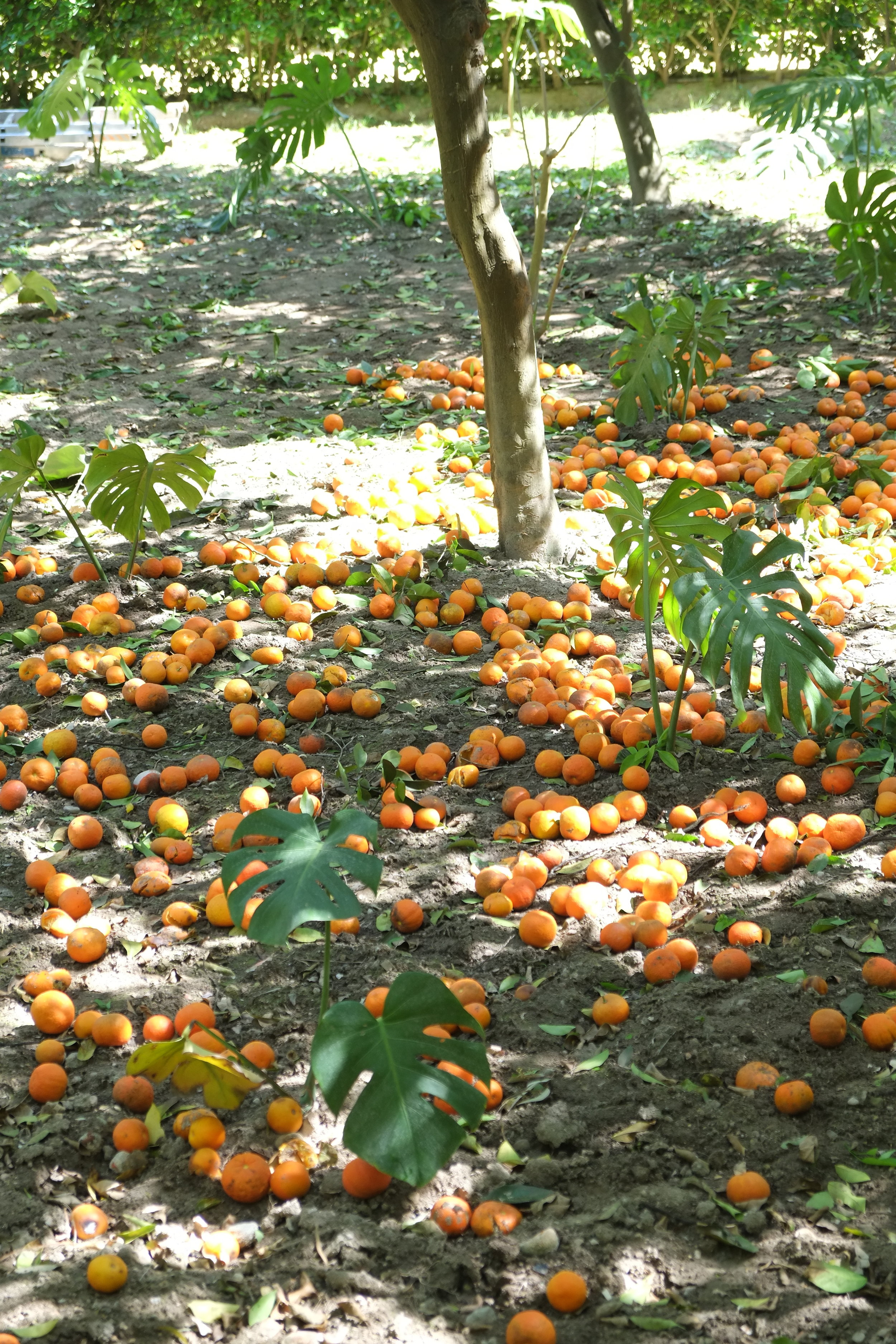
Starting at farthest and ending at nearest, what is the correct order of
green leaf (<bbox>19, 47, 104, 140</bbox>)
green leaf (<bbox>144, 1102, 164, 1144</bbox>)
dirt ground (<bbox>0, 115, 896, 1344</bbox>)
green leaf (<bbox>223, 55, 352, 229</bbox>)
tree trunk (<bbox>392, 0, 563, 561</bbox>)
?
green leaf (<bbox>19, 47, 104, 140</bbox>) < green leaf (<bbox>223, 55, 352, 229</bbox>) < tree trunk (<bbox>392, 0, 563, 561</bbox>) < green leaf (<bbox>144, 1102, 164, 1144</bbox>) < dirt ground (<bbox>0, 115, 896, 1344</bbox>)

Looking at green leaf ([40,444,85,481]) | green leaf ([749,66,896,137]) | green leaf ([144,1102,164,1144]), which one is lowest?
green leaf ([144,1102,164,1144])

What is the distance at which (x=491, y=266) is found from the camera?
3891 millimetres

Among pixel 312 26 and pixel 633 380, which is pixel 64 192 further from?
pixel 633 380

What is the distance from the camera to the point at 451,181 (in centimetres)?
378

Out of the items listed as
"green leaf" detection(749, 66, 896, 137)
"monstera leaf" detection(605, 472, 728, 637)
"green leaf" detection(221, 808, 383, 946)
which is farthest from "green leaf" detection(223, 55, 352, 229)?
"green leaf" detection(221, 808, 383, 946)

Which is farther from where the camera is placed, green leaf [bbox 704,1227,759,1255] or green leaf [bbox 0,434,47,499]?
green leaf [bbox 0,434,47,499]

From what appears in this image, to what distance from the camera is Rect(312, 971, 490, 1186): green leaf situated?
1.79 meters

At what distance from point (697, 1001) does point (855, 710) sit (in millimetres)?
1191

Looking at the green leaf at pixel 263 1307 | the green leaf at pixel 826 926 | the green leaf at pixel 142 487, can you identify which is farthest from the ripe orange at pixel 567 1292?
the green leaf at pixel 142 487

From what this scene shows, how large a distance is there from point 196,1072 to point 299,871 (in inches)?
21.9

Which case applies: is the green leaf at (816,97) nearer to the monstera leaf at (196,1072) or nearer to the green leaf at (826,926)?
the green leaf at (826,926)

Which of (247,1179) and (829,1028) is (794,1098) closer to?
(829,1028)

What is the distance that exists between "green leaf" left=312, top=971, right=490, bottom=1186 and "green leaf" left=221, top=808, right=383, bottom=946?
168 millimetres

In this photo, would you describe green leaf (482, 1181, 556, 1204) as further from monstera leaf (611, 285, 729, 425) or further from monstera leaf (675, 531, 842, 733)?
monstera leaf (611, 285, 729, 425)
